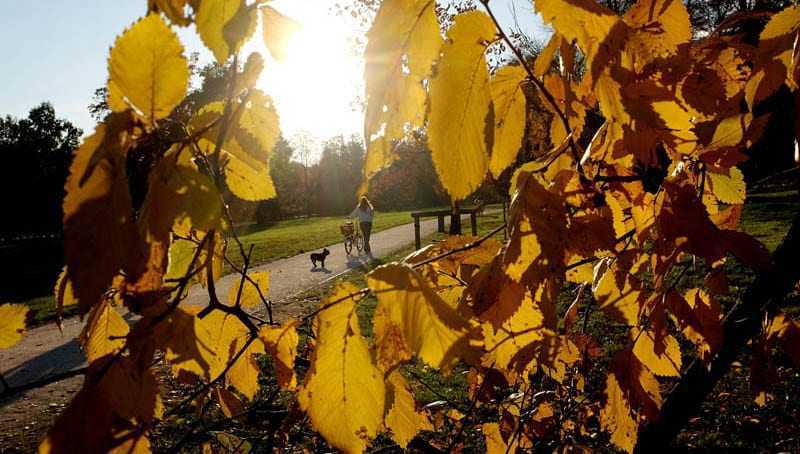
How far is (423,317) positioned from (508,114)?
367 millimetres

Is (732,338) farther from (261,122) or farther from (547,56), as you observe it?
(261,122)

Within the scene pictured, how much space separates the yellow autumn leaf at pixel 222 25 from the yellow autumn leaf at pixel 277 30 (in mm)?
58

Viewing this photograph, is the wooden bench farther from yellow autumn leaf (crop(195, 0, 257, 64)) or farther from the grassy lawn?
the grassy lawn

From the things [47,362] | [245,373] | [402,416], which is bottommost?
[47,362]

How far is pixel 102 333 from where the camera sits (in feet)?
2.35

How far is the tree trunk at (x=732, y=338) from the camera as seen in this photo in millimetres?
1158

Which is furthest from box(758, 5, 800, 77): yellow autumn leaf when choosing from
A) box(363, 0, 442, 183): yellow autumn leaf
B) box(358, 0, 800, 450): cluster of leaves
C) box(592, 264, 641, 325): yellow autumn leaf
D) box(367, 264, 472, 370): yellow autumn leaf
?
box(367, 264, 472, 370): yellow autumn leaf

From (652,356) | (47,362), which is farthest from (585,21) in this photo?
(47,362)

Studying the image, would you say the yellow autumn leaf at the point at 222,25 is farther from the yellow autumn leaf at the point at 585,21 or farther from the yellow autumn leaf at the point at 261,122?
the yellow autumn leaf at the point at 585,21

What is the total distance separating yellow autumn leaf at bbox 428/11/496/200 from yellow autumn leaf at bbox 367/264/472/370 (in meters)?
0.12

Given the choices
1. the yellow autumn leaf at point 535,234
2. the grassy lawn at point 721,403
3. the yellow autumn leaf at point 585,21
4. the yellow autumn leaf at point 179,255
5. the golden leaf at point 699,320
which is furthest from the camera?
the grassy lawn at point 721,403

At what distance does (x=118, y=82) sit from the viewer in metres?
0.50

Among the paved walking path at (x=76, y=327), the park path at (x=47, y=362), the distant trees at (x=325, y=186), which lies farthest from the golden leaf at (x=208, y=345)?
the distant trees at (x=325, y=186)

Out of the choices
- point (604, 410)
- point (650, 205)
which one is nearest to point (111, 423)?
point (650, 205)
